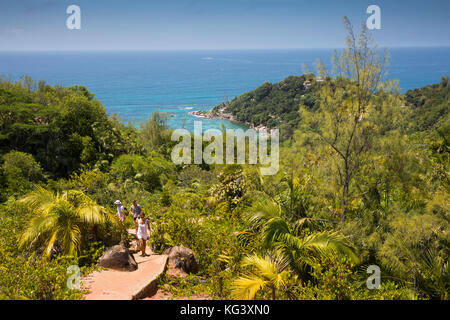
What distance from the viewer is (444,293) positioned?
18.2 feet

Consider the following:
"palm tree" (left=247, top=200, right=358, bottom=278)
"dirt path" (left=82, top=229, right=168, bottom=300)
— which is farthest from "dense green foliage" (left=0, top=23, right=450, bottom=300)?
"dirt path" (left=82, top=229, right=168, bottom=300)

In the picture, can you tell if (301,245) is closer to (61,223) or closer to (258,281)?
(258,281)

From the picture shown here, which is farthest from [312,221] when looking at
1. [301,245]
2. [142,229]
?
[142,229]

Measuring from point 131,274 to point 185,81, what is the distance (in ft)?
571

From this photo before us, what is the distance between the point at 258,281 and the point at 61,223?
4548 millimetres

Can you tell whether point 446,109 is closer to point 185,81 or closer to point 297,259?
point 297,259

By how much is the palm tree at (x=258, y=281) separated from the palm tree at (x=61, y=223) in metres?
3.74

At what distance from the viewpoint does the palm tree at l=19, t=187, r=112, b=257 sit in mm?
6791

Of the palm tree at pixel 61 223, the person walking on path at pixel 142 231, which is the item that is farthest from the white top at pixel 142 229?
the palm tree at pixel 61 223

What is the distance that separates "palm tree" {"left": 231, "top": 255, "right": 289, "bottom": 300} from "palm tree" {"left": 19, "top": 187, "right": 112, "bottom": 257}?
147 inches

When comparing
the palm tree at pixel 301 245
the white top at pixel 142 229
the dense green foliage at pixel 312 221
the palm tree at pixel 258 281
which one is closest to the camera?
the palm tree at pixel 258 281

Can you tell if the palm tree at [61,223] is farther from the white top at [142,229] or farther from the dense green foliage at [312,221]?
the white top at [142,229]

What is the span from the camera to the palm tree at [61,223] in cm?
679

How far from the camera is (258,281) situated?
197 inches
